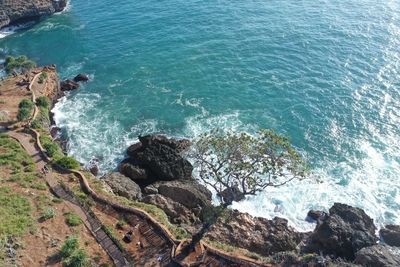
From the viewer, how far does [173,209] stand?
5753 cm

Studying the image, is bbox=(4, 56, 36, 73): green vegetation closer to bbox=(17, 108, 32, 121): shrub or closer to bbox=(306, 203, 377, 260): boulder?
bbox=(17, 108, 32, 121): shrub

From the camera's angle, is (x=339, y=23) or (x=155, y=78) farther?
(x=339, y=23)

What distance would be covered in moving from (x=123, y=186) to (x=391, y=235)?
39.0 meters

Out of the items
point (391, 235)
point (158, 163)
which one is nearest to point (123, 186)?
point (158, 163)

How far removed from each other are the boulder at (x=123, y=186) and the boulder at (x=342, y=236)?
82.0 feet

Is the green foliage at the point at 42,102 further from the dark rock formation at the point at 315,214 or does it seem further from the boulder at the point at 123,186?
the dark rock formation at the point at 315,214

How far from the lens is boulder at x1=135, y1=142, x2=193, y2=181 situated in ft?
217

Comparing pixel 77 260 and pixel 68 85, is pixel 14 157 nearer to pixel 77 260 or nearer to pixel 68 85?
pixel 77 260

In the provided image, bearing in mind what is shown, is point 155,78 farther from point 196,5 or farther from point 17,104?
point 196,5

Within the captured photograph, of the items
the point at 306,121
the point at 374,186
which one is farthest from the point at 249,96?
the point at 374,186

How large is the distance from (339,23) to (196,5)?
39454 millimetres

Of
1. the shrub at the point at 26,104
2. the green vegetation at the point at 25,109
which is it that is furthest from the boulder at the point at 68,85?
the shrub at the point at 26,104

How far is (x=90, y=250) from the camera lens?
44.8 meters

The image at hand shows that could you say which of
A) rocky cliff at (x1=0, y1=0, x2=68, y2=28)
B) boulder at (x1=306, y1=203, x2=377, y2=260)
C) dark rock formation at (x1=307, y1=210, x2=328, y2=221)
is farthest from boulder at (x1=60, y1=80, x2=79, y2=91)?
boulder at (x1=306, y1=203, x2=377, y2=260)
